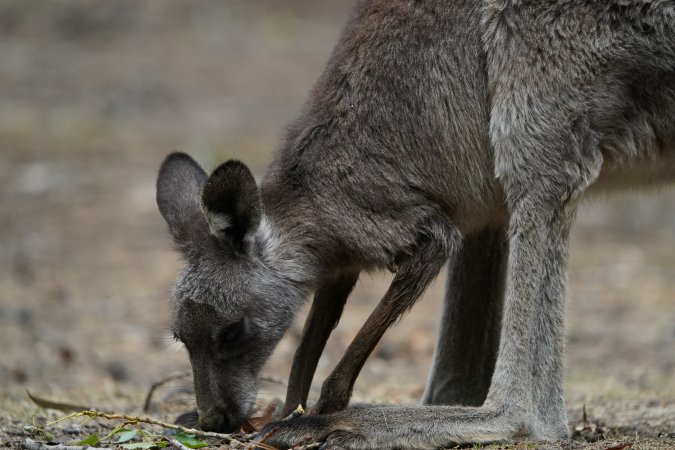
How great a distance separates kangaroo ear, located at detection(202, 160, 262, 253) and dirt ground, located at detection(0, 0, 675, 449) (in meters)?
0.87

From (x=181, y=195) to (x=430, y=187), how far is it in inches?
45.5

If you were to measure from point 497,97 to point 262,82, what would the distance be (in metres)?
13.4

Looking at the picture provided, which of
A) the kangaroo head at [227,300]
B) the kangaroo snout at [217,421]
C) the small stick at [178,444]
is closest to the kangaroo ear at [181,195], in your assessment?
the kangaroo head at [227,300]

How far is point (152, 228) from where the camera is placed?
12398 mm

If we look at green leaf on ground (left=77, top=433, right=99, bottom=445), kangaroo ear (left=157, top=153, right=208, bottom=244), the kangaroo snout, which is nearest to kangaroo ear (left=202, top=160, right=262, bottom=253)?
kangaroo ear (left=157, top=153, right=208, bottom=244)

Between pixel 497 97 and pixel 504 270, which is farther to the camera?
pixel 504 270

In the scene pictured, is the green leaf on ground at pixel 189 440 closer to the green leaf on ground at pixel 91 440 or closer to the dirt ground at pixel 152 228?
the green leaf on ground at pixel 91 440

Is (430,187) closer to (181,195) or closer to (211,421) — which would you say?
(181,195)

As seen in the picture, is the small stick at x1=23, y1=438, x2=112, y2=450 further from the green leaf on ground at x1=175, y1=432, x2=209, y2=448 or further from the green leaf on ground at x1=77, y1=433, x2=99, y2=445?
the green leaf on ground at x1=175, y1=432, x2=209, y2=448

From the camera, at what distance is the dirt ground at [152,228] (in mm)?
7434

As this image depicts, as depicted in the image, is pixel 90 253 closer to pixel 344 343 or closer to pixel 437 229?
pixel 344 343

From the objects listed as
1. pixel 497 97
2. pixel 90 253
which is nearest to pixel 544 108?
pixel 497 97

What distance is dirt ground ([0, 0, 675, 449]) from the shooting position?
743cm

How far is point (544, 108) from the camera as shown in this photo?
511 centimetres
